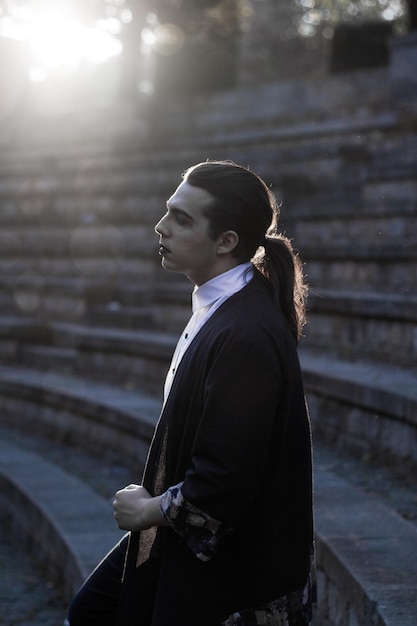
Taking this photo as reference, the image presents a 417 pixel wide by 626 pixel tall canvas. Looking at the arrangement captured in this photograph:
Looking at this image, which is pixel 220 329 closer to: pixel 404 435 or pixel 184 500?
pixel 184 500

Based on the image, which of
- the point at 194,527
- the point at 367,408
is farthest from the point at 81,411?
the point at 194,527

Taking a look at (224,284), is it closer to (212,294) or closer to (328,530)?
(212,294)

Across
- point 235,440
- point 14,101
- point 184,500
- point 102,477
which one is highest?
point 14,101

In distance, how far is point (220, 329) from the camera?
2.35m

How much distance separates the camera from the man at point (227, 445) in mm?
2250

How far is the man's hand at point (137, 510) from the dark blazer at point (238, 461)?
0.20 ft

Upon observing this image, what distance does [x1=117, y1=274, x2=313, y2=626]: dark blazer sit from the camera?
224cm

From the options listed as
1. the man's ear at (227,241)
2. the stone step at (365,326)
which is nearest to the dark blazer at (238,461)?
the man's ear at (227,241)

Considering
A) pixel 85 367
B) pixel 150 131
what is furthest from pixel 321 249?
pixel 150 131

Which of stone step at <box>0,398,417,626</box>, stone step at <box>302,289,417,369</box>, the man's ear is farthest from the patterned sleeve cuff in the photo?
stone step at <box>302,289,417,369</box>

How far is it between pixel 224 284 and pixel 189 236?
0.51 feet

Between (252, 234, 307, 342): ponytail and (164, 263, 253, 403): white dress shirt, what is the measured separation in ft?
0.21

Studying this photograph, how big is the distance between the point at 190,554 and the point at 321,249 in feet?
19.7

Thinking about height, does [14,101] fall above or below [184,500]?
above
